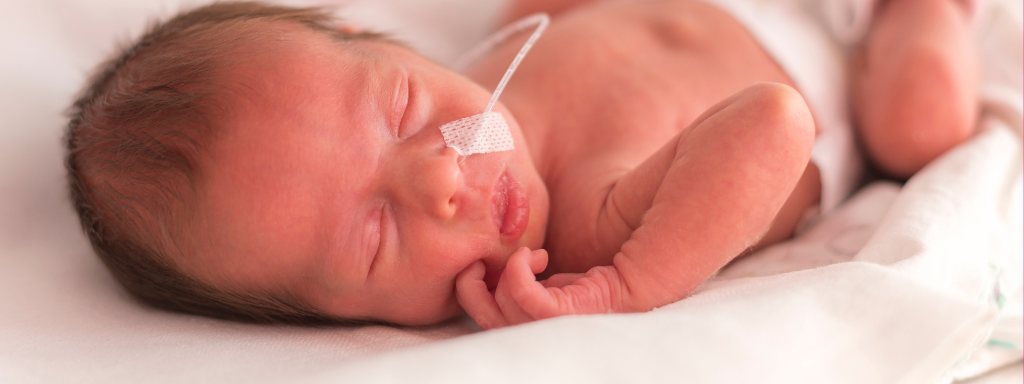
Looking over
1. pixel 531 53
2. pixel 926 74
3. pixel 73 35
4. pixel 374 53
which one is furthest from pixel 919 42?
pixel 73 35

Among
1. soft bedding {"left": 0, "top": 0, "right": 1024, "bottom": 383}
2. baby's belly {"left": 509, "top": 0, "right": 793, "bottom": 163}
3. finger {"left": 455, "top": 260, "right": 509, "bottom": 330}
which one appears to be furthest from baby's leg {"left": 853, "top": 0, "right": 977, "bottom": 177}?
finger {"left": 455, "top": 260, "right": 509, "bottom": 330}

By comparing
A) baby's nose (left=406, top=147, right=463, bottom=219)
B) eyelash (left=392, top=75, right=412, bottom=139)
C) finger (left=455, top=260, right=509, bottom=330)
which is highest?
eyelash (left=392, top=75, right=412, bottom=139)

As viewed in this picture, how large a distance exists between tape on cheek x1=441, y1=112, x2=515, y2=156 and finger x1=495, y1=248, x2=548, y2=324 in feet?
0.63

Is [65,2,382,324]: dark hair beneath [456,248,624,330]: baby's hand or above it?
above

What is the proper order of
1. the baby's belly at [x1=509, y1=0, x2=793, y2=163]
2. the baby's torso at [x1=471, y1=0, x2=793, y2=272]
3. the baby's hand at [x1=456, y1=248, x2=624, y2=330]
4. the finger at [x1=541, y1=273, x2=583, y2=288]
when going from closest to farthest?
1. the baby's hand at [x1=456, y1=248, x2=624, y2=330]
2. the finger at [x1=541, y1=273, x2=583, y2=288]
3. the baby's torso at [x1=471, y1=0, x2=793, y2=272]
4. the baby's belly at [x1=509, y1=0, x2=793, y2=163]

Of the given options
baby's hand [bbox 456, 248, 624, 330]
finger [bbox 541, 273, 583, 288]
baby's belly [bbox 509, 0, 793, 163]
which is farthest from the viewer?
baby's belly [bbox 509, 0, 793, 163]

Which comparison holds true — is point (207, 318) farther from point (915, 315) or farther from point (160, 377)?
point (915, 315)

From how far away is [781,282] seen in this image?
90cm

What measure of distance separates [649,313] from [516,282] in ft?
0.73

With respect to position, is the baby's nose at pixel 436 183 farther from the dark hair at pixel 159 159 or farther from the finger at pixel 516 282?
the dark hair at pixel 159 159

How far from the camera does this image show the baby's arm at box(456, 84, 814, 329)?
942 millimetres

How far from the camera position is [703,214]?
945 millimetres

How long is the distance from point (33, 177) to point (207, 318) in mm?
581

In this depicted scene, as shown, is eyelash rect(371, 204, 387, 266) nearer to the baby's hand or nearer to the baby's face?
the baby's face
